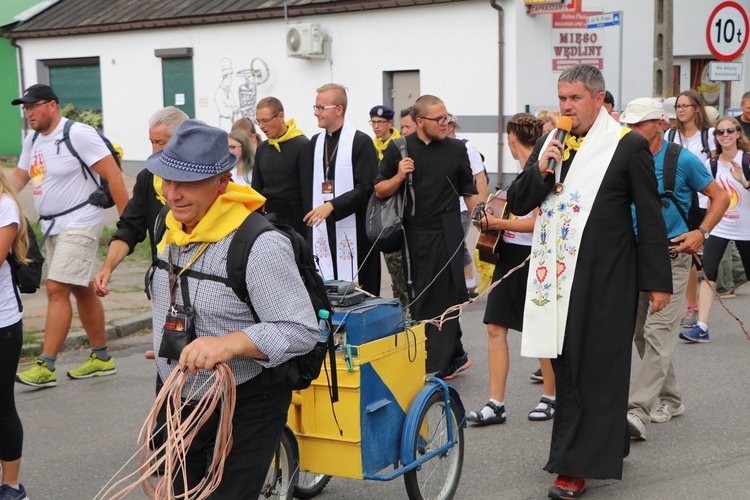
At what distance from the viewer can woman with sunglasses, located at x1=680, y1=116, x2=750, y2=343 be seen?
851 centimetres

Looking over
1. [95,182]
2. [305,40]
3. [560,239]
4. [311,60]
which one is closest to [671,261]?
[560,239]

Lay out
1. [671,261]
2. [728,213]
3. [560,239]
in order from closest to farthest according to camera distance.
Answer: [560,239] → [671,261] → [728,213]

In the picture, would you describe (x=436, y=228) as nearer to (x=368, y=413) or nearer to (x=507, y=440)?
(x=507, y=440)

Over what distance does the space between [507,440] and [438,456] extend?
119 cm

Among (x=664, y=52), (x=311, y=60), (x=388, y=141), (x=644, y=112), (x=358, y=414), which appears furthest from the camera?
(x=311, y=60)

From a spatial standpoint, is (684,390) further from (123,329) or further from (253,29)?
(253,29)

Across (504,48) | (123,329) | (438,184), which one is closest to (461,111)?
(504,48)

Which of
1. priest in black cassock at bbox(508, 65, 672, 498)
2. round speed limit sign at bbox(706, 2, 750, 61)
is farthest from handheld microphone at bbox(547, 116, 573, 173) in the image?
round speed limit sign at bbox(706, 2, 750, 61)

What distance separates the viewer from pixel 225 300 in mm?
3225

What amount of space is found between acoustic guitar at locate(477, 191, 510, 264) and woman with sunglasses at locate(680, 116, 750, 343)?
295 cm

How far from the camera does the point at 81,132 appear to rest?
718cm

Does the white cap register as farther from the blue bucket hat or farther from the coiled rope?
the coiled rope

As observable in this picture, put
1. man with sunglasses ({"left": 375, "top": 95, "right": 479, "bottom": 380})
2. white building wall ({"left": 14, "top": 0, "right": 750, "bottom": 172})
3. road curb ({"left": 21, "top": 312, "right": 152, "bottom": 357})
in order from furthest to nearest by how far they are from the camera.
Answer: white building wall ({"left": 14, "top": 0, "right": 750, "bottom": 172}), road curb ({"left": 21, "top": 312, "right": 152, "bottom": 357}), man with sunglasses ({"left": 375, "top": 95, "right": 479, "bottom": 380})

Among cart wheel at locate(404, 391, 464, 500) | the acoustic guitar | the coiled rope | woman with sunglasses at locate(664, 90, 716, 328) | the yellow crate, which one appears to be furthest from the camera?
woman with sunglasses at locate(664, 90, 716, 328)
